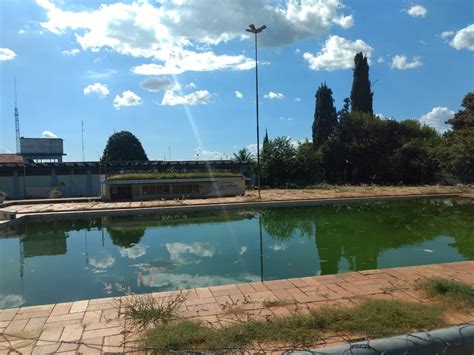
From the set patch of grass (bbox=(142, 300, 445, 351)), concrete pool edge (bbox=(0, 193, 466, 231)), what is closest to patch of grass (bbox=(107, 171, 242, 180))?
concrete pool edge (bbox=(0, 193, 466, 231))

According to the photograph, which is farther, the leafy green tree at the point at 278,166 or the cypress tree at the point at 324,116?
the cypress tree at the point at 324,116

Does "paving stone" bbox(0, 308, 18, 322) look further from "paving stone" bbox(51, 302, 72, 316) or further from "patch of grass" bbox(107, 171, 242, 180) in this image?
"patch of grass" bbox(107, 171, 242, 180)

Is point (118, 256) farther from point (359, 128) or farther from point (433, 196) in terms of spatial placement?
point (359, 128)

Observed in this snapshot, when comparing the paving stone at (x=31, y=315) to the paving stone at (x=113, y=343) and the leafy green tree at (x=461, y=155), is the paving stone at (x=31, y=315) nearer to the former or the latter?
the paving stone at (x=113, y=343)

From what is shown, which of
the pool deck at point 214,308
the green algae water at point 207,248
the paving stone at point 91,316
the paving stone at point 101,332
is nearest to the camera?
the pool deck at point 214,308

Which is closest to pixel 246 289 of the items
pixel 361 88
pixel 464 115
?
pixel 361 88

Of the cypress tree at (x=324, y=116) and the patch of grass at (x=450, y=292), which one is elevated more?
the cypress tree at (x=324, y=116)

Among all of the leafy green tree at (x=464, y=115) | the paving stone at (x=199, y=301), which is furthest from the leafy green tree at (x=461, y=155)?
the paving stone at (x=199, y=301)

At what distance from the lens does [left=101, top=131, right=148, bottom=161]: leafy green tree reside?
1975 inches

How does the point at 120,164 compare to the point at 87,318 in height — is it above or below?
above

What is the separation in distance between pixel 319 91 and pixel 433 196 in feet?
55.2

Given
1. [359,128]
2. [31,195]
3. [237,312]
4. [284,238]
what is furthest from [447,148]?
[31,195]

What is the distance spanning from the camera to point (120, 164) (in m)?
30.3

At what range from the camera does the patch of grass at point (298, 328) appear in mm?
3846
